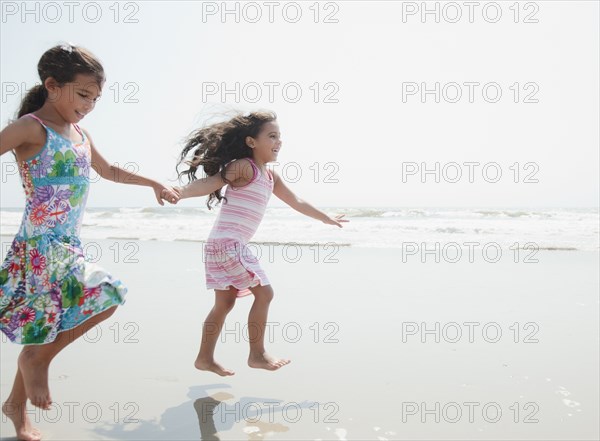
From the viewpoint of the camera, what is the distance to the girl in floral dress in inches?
94.7

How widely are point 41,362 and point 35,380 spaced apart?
0.24ft

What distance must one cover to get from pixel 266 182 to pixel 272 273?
12.1 ft

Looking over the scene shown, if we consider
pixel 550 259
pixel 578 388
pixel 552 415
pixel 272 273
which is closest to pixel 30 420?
pixel 552 415

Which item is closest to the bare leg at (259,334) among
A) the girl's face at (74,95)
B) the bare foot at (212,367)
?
the bare foot at (212,367)

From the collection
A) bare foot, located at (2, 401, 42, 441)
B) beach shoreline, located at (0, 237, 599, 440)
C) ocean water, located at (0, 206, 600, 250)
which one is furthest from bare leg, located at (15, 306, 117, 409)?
ocean water, located at (0, 206, 600, 250)

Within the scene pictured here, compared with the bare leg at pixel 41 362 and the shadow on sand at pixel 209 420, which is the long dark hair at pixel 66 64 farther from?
the shadow on sand at pixel 209 420

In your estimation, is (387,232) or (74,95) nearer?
(74,95)

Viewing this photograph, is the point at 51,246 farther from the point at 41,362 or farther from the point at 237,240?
the point at 237,240

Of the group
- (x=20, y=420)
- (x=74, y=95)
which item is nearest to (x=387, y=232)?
(x=20, y=420)

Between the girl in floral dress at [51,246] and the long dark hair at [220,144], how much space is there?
1.00 meters

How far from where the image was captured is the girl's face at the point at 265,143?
11.7 feet

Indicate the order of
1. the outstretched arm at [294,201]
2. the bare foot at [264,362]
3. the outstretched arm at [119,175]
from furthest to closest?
the outstretched arm at [294,201] < the bare foot at [264,362] < the outstretched arm at [119,175]

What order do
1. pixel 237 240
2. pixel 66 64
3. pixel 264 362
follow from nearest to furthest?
1. pixel 66 64
2. pixel 264 362
3. pixel 237 240

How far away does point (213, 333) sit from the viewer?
133 inches
